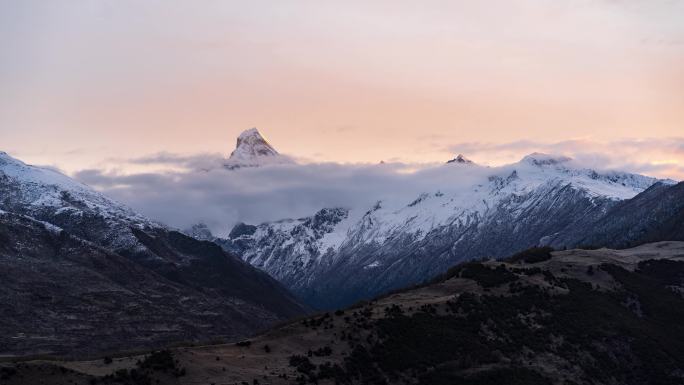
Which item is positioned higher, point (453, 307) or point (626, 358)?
point (453, 307)

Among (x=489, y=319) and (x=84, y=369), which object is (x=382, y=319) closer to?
(x=489, y=319)

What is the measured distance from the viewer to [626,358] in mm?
192500

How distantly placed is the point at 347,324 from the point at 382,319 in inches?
303

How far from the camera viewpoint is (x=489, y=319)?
19388 centimetres

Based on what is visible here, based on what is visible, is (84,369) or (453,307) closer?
(84,369)

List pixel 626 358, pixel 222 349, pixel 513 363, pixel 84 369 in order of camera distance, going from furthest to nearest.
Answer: pixel 626 358, pixel 513 363, pixel 222 349, pixel 84 369

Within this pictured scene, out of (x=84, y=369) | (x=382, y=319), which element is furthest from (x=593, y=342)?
(x=84, y=369)

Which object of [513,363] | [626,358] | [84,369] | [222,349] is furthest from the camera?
[626,358]

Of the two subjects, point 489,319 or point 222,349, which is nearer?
point 222,349

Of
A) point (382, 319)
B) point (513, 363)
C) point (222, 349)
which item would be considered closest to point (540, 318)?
point (513, 363)

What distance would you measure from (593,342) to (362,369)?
59.3 meters

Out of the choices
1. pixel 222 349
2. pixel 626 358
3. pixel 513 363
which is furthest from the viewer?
pixel 626 358

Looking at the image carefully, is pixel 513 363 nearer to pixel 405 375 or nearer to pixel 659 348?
pixel 405 375

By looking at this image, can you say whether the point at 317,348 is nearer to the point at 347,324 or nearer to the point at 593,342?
the point at 347,324
